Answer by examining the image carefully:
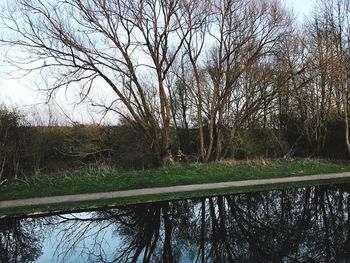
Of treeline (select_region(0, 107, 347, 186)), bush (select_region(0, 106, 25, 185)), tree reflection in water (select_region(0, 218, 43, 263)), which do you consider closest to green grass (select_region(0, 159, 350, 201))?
tree reflection in water (select_region(0, 218, 43, 263))

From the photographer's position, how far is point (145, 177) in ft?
48.6

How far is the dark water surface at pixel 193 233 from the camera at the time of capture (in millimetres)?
6039

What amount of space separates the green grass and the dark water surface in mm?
3290

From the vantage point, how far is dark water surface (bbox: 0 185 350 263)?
6039 millimetres

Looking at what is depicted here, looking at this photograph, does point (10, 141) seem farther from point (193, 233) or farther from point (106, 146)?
point (193, 233)

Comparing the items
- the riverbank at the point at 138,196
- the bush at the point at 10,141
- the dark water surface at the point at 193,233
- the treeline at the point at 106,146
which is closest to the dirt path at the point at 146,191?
the riverbank at the point at 138,196

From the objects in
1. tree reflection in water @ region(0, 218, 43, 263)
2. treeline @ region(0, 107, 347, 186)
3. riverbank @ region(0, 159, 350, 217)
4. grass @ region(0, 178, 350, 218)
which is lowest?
tree reflection in water @ region(0, 218, 43, 263)

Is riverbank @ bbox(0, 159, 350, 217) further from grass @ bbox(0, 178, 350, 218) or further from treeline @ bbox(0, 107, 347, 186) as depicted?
treeline @ bbox(0, 107, 347, 186)

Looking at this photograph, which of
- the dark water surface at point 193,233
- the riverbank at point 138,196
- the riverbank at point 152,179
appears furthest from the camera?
the riverbank at point 152,179

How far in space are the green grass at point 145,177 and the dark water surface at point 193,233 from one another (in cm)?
329

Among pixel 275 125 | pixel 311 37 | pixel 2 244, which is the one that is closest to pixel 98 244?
pixel 2 244

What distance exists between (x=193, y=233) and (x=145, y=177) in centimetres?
754

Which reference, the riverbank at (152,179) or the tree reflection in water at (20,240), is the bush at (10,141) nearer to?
the riverbank at (152,179)

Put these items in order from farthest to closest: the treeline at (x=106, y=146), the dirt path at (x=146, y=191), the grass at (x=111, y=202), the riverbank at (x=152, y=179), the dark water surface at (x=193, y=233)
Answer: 1. the treeline at (x=106, y=146)
2. the riverbank at (x=152, y=179)
3. the dirt path at (x=146, y=191)
4. the grass at (x=111, y=202)
5. the dark water surface at (x=193, y=233)
